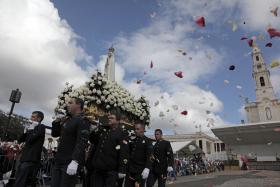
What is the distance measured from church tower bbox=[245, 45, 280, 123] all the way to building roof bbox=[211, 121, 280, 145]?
32.4m

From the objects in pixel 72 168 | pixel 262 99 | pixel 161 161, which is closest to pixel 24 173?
pixel 72 168

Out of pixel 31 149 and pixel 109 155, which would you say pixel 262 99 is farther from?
pixel 31 149

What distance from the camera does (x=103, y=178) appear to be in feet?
15.1

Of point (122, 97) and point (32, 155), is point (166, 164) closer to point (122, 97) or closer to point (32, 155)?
point (122, 97)

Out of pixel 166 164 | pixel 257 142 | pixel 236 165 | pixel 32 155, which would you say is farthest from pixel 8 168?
pixel 257 142

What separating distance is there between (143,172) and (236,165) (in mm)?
33083

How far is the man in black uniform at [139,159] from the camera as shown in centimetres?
584

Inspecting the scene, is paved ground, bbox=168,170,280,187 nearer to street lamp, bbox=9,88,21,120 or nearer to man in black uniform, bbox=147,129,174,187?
man in black uniform, bbox=147,129,174,187

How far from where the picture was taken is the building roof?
35500 millimetres

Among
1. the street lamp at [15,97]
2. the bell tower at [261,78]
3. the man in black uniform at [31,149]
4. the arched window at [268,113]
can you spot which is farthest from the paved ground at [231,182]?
the bell tower at [261,78]

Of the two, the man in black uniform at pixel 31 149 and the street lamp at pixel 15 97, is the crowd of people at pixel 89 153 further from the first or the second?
the street lamp at pixel 15 97

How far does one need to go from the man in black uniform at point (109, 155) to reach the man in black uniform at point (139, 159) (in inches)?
45.8

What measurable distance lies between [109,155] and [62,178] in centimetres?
100

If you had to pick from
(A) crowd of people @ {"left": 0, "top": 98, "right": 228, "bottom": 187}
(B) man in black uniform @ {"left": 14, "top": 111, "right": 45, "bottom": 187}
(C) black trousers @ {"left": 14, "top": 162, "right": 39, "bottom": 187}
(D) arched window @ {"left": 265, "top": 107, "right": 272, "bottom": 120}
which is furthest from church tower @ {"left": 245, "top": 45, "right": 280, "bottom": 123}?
(C) black trousers @ {"left": 14, "top": 162, "right": 39, "bottom": 187}
